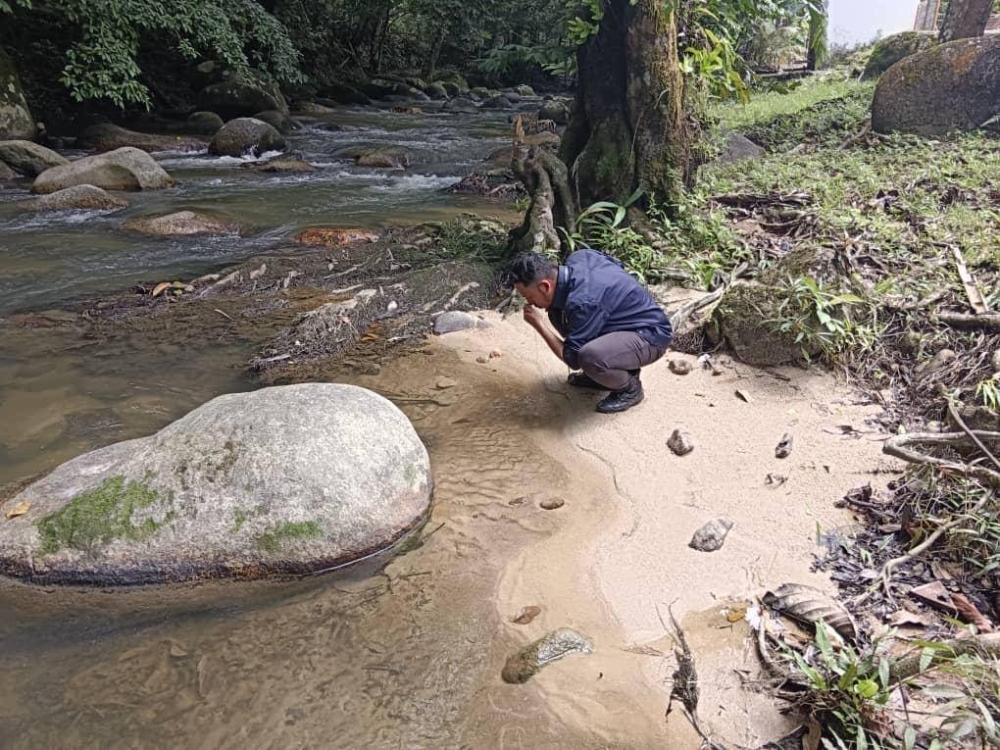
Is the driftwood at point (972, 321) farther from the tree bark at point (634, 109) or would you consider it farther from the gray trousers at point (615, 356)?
the tree bark at point (634, 109)

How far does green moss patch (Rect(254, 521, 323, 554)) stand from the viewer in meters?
3.29

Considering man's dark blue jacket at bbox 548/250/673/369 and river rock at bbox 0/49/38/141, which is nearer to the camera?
man's dark blue jacket at bbox 548/250/673/369

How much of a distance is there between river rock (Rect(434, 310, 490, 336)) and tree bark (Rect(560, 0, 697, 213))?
6.24 feet

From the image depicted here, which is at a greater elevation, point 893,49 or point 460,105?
point 893,49

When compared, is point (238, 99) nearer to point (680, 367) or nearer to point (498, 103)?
point (498, 103)

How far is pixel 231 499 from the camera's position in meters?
3.38

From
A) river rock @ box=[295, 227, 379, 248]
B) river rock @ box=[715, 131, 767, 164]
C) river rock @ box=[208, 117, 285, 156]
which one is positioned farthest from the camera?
river rock @ box=[208, 117, 285, 156]

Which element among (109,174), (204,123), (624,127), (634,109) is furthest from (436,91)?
(634,109)

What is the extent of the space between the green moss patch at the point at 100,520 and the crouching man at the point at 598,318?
7.61ft

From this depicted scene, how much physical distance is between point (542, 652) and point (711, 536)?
1.03 m

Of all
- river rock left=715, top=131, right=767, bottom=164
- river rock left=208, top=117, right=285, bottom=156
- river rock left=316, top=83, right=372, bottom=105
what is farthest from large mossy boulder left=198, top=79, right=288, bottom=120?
river rock left=715, top=131, right=767, bottom=164

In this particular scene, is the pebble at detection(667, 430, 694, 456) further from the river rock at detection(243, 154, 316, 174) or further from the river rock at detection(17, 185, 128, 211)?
the river rock at detection(243, 154, 316, 174)

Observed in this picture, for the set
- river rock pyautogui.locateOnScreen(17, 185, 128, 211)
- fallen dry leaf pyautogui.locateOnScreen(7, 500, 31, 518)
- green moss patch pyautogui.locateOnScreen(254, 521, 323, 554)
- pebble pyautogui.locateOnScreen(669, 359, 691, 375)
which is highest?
river rock pyautogui.locateOnScreen(17, 185, 128, 211)

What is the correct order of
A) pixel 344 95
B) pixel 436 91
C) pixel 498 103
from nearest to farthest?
1. pixel 344 95
2. pixel 498 103
3. pixel 436 91
